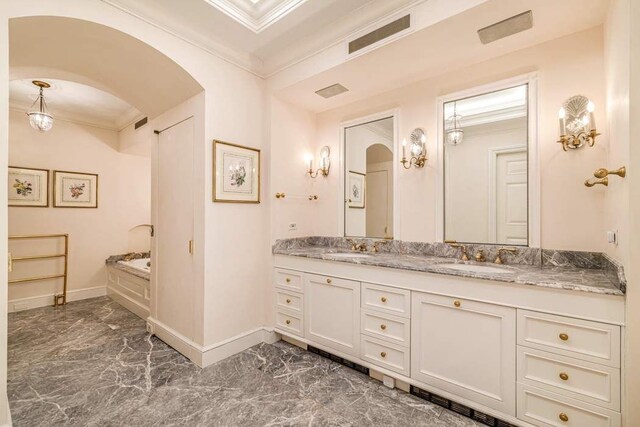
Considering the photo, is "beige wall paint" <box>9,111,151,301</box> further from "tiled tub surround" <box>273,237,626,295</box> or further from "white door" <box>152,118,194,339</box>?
"tiled tub surround" <box>273,237,626,295</box>

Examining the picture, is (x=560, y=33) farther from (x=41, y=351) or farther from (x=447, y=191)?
(x=41, y=351)

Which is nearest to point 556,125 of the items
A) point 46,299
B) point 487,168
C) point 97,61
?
point 487,168

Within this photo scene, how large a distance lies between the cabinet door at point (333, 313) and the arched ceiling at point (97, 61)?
206cm

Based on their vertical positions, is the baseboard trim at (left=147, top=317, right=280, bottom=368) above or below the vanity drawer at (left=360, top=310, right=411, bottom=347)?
below

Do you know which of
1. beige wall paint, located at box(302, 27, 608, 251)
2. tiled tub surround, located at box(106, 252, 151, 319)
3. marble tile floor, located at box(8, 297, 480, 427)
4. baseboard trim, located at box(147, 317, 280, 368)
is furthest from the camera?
tiled tub surround, located at box(106, 252, 151, 319)

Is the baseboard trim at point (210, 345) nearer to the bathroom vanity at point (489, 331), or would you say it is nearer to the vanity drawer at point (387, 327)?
the bathroom vanity at point (489, 331)

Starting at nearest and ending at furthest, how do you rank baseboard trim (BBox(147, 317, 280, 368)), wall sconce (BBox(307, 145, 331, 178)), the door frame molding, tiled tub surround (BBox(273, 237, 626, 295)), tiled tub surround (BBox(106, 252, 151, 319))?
tiled tub surround (BBox(273, 237, 626, 295)) → the door frame molding → baseboard trim (BBox(147, 317, 280, 368)) → wall sconce (BBox(307, 145, 331, 178)) → tiled tub surround (BBox(106, 252, 151, 319))

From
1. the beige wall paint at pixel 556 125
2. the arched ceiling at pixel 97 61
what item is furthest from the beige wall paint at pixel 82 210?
the beige wall paint at pixel 556 125

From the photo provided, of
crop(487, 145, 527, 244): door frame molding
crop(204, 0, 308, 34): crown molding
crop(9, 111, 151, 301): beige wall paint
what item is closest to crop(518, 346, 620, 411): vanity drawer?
crop(487, 145, 527, 244): door frame molding

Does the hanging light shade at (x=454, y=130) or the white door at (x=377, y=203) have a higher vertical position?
the hanging light shade at (x=454, y=130)

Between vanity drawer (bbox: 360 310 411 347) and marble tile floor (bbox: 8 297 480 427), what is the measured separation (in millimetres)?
370

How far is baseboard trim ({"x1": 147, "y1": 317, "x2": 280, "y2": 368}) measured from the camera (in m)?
2.44

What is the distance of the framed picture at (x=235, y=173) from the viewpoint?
99.4 inches

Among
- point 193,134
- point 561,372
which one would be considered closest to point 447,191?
point 561,372
